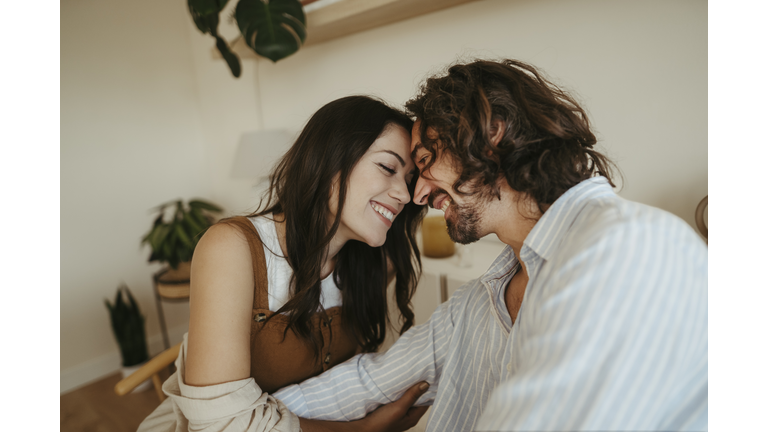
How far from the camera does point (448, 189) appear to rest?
1.12 meters

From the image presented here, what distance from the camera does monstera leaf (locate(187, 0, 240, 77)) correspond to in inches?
84.7

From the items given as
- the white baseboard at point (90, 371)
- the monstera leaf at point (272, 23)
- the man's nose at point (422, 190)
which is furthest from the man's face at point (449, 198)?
the white baseboard at point (90, 371)

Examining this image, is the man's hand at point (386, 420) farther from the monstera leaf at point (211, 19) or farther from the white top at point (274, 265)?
the monstera leaf at point (211, 19)

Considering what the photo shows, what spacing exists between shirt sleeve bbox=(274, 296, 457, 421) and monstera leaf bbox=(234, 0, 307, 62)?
1474 millimetres

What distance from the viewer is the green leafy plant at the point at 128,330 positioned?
2.73 metres

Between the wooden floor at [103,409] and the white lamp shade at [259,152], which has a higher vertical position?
the white lamp shade at [259,152]

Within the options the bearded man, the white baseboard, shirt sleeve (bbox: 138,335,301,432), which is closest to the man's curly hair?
the bearded man

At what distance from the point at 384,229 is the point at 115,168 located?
2.57 metres

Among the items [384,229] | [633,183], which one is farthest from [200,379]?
[633,183]

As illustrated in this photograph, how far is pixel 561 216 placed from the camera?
843 millimetres

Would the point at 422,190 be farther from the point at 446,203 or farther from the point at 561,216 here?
the point at 561,216

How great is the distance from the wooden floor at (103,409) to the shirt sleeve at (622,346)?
8.49 feet

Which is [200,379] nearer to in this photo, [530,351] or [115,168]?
[530,351]

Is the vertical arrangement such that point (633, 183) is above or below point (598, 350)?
above
